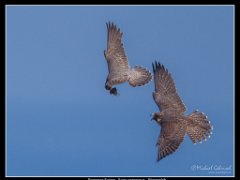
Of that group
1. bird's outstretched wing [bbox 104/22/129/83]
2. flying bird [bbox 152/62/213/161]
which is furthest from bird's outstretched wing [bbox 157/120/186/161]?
bird's outstretched wing [bbox 104/22/129/83]

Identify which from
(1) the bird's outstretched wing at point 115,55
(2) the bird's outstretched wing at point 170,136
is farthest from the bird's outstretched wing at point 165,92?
(1) the bird's outstretched wing at point 115,55

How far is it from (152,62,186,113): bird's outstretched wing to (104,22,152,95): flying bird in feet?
1.92

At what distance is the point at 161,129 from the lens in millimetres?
11156

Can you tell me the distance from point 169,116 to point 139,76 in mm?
998

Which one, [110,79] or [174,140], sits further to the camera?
[110,79]

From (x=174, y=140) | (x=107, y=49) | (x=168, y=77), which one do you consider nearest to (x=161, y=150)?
(x=174, y=140)

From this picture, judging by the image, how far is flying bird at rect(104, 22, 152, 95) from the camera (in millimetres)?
11711

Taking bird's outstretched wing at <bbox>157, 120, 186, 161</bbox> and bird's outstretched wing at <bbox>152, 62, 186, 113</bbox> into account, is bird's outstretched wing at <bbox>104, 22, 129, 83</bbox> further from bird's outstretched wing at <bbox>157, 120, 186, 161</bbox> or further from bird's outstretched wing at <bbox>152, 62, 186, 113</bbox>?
bird's outstretched wing at <bbox>157, 120, 186, 161</bbox>

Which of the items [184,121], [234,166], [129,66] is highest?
[129,66]

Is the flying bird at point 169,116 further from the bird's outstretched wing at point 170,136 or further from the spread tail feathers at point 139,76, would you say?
the spread tail feathers at point 139,76

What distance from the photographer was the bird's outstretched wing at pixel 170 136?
11.0 m

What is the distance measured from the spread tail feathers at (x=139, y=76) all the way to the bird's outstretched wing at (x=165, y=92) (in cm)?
56

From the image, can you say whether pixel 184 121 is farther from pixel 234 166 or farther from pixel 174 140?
pixel 234 166

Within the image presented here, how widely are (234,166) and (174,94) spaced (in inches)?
62.5
